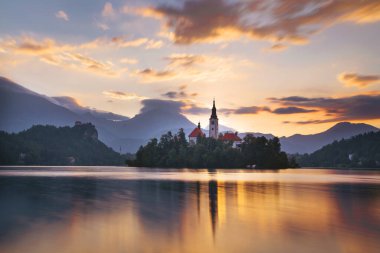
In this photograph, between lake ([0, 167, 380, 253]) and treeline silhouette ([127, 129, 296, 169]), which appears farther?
treeline silhouette ([127, 129, 296, 169])

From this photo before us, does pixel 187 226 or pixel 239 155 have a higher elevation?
pixel 239 155

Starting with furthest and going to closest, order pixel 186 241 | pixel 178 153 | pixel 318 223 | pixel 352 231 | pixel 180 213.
A: pixel 178 153 < pixel 180 213 < pixel 318 223 < pixel 352 231 < pixel 186 241

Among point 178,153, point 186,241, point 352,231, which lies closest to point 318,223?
point 352,231

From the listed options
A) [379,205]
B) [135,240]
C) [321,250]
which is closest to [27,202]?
[135,240]

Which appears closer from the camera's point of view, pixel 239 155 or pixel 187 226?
pixel 187 226

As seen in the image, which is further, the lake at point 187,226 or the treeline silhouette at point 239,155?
the treeline silhouette at point 239,155

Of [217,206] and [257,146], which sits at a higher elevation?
[257,146]

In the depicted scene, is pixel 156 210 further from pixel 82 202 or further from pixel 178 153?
pixel 178 153

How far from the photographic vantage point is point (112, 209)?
31.9m

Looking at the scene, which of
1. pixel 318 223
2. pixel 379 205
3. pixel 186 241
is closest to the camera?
pixel 186 241

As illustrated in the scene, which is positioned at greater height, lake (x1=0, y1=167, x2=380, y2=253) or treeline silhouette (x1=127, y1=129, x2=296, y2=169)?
treeline silhouette (x1=127, y1=129, x2=296, y2=169)

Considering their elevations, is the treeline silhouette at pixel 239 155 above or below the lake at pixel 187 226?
above

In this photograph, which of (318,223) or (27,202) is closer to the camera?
(318,223)

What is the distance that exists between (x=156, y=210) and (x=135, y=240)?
467 inches
